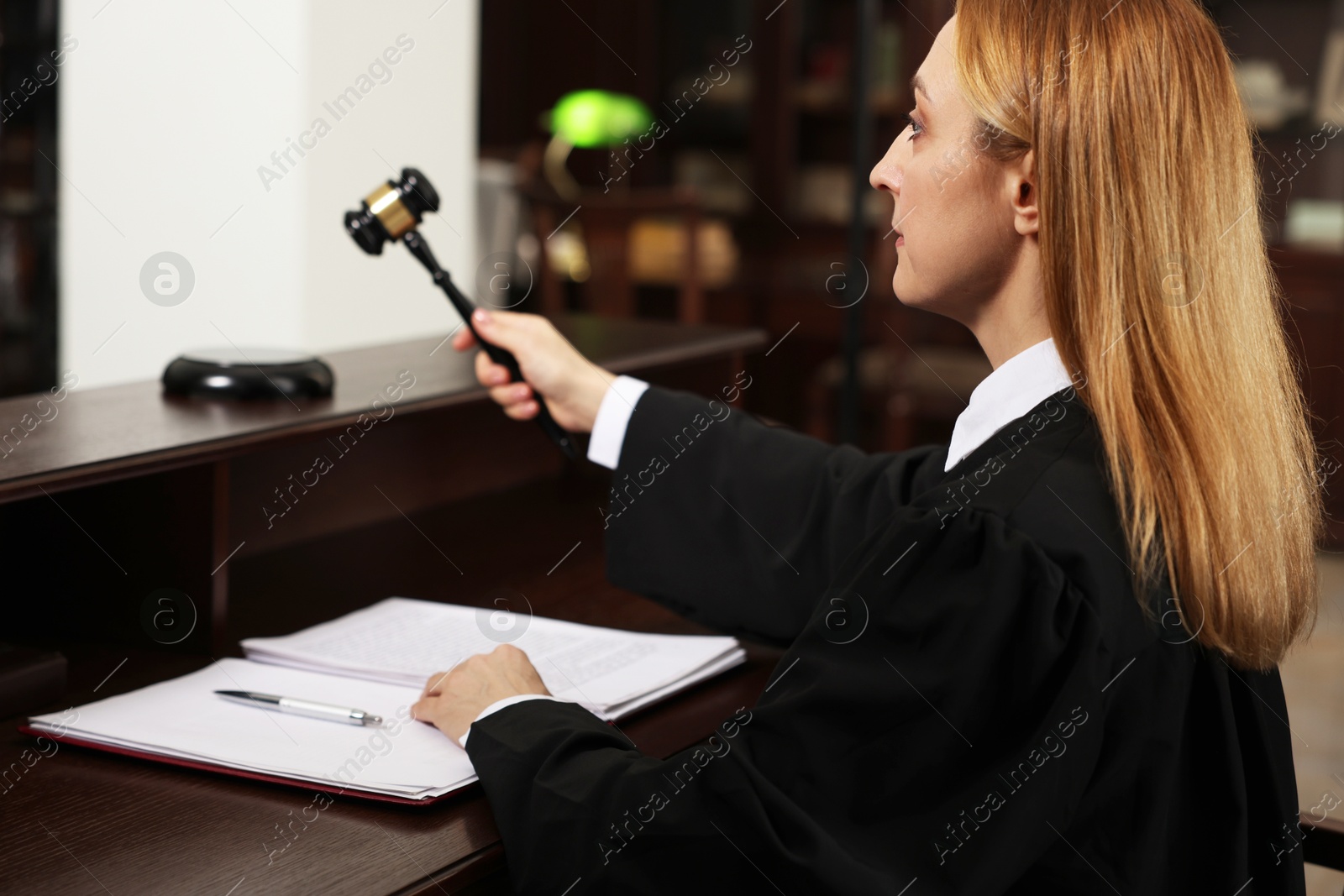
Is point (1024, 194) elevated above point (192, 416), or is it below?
below

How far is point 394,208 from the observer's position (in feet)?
4.30

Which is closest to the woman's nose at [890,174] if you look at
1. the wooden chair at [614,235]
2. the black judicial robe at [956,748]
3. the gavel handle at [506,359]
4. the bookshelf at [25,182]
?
the black judicial robe at [956,748]

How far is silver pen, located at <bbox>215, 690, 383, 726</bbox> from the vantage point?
102 cm

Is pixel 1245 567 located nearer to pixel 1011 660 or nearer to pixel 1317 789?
pixel 1011 660

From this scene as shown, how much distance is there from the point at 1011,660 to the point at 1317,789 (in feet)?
7.51

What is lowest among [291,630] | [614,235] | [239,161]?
[614,235]

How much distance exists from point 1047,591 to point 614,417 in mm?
694

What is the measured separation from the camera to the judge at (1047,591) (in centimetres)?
84

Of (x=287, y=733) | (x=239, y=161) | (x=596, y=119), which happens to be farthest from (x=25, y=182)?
(x=287, y=733)

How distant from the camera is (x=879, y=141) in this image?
5.53 m

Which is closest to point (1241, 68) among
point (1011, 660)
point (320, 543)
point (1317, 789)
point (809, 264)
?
point (809, 264)

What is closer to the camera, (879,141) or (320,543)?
(320,543)

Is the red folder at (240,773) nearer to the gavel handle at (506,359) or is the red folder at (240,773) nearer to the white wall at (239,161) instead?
the gavel handle at (506,359)

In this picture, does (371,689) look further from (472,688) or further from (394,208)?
(394,208)
